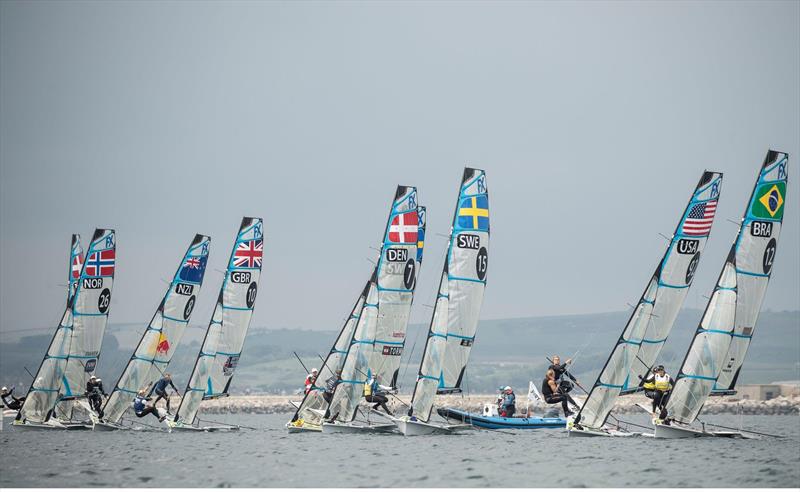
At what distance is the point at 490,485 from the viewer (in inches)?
1128

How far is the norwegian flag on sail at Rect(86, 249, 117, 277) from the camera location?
180 feet

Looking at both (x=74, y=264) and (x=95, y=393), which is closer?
(x=95, y=393)

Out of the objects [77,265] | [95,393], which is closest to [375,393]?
[95,393]

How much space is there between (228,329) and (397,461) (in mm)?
18423

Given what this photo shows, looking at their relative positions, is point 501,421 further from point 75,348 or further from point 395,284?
Result: point 75,348

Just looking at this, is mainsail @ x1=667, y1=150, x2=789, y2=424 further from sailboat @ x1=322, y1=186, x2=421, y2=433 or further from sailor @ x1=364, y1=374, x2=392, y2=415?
sailboat @ x1=322, y1=186, x2=421, y2=433

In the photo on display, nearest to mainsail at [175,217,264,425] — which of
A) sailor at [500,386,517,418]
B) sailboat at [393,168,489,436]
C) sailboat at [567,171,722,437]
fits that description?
sailboat at [393,168,489,436]

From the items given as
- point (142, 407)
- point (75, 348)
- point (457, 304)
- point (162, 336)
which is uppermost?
point (457, 304)

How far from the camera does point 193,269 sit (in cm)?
5478

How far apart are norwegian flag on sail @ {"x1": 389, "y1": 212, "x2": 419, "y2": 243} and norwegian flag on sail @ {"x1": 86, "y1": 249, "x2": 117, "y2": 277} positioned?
607 inches

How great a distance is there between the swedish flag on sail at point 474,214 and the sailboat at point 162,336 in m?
15.2

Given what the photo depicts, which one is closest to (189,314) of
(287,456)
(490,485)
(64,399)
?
(64,399)

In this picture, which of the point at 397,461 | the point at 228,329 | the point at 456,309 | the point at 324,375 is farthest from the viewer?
the point at 228,329

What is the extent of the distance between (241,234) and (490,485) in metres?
26.5
